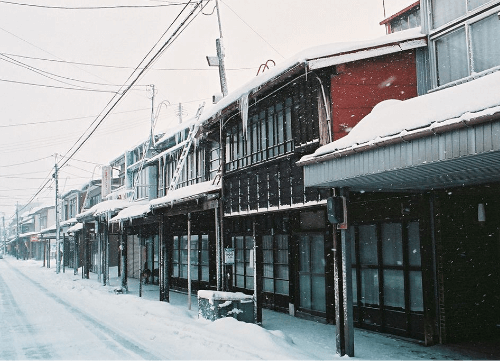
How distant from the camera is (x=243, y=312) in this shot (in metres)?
13.5

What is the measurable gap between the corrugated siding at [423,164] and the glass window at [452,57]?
3249 millimetres

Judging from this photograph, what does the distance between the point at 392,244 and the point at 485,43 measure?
508cm

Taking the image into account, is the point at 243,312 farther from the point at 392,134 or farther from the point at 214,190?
the point at 392,134

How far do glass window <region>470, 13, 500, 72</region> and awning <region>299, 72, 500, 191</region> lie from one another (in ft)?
9.39

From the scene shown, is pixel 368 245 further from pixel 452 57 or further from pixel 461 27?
pixel 461 27

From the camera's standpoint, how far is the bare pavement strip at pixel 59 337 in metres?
10.5

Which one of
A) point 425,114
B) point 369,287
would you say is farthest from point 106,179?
point 425,114

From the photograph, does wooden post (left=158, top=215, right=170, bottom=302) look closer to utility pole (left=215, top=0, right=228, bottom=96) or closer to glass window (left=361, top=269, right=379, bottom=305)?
utility pole (left=215, top=0, right=228, bottom=96)

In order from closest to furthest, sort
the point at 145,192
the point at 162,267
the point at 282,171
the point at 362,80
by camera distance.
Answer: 1. the point at 362,80
2. the point at 282,171
3. the point at 162,267
4. the point at 145,192

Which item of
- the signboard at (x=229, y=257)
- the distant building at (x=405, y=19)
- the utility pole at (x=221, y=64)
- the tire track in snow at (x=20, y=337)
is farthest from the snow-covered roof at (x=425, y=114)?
the utility pole at (x=221, y=64)

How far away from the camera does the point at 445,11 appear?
11.9 meters

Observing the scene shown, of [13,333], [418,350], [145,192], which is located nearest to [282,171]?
[418,350]

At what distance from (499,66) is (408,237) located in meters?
4.25

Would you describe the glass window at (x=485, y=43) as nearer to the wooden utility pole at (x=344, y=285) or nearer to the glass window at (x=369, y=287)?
the wooden utility pole at (x=344, y=285)
